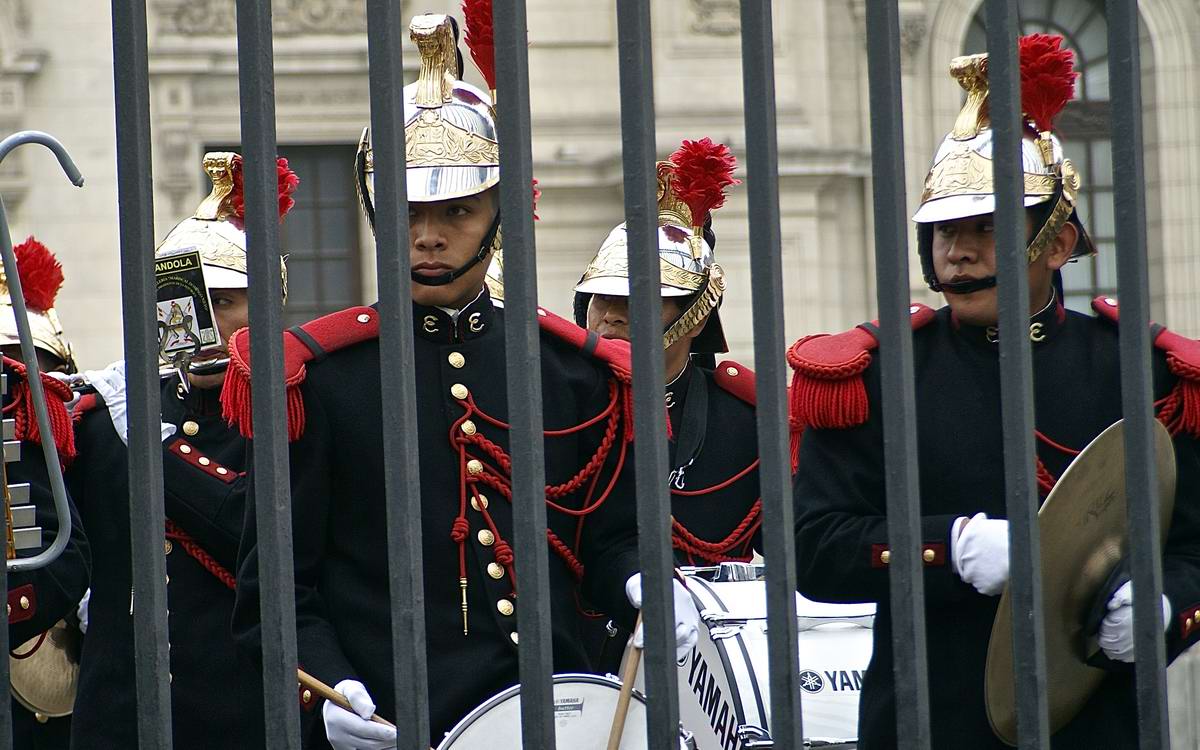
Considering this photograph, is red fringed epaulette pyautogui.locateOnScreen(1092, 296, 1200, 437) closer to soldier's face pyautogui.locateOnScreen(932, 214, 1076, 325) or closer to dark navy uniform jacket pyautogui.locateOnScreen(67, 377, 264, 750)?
soldier's face pyautogui.locateOnScreen(932, 214, 1076, 325)

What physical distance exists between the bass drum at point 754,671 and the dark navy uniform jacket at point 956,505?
699 mm

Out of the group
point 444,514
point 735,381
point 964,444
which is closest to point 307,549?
point 444,514

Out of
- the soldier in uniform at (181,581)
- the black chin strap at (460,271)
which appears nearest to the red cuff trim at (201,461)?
the soldier in uniform at (181,581)

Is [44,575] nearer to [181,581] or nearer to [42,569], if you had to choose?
[42,569]

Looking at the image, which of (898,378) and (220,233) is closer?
(898,378)

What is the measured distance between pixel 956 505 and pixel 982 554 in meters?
0.28

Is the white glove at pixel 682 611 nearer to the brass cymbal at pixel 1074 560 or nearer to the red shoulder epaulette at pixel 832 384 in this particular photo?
the red shoulder epaulette at pixel 832 384

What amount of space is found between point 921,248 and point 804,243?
14.2m

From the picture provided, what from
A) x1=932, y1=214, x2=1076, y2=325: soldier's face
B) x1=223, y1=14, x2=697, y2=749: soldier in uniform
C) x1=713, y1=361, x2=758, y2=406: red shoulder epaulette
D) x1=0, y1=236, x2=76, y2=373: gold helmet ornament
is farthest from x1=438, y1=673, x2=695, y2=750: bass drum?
x1=0, y1=236, x2=76, y2=373: gold helmet ornament

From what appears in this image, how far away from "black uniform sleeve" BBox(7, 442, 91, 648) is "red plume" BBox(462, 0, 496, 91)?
119 cm

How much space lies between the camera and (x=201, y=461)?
16.3 feet

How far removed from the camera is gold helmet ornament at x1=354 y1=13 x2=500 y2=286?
385cm

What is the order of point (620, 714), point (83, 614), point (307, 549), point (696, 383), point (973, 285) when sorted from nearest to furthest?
point (620, 714) → point (307, 549) → point (973, 285) → point (83, 614) → point (696, 383)

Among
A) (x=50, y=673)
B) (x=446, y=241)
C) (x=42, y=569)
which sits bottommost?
(x=50, y=673)
